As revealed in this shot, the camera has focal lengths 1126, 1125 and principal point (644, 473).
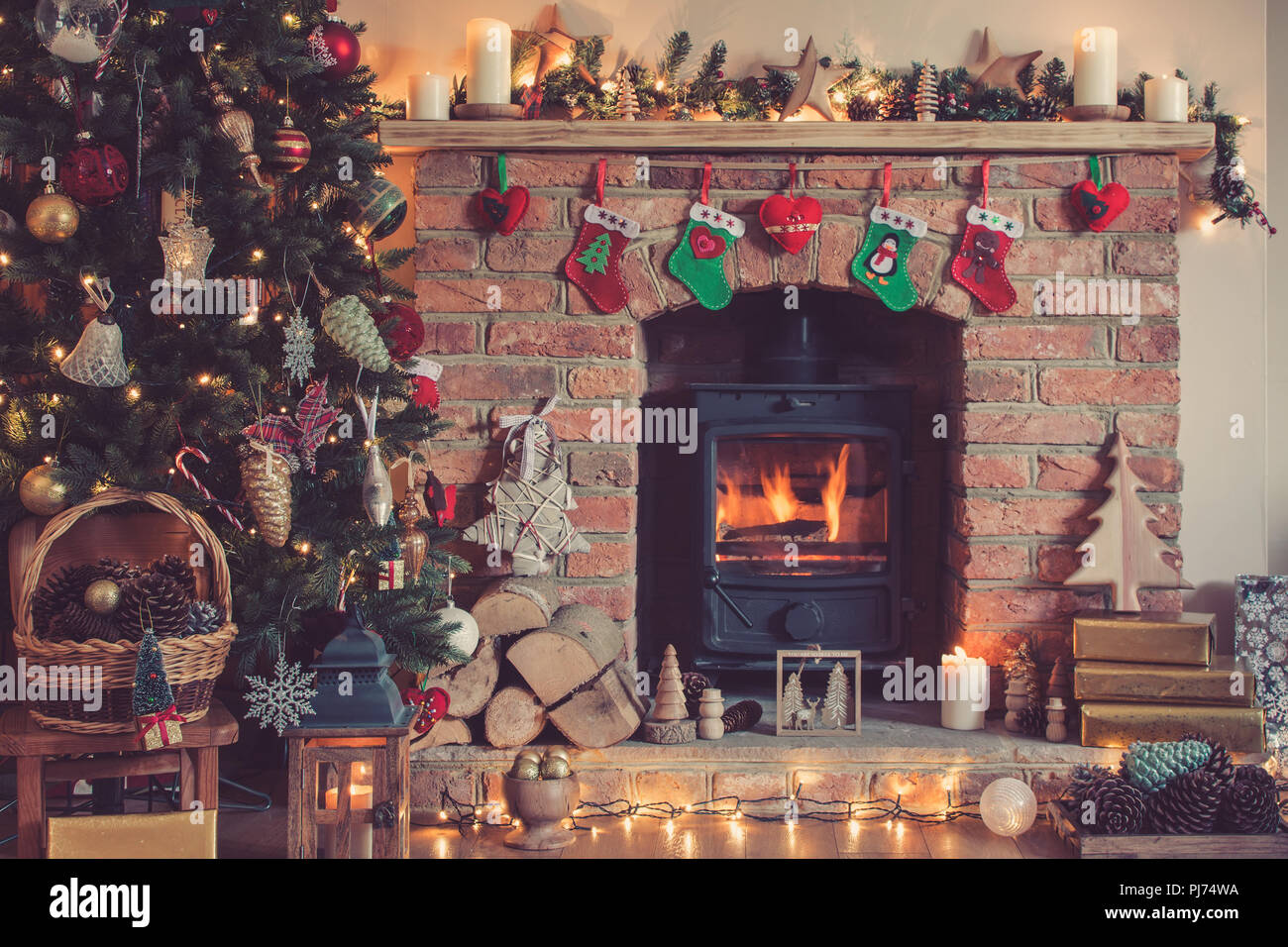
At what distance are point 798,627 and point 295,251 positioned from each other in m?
1.51

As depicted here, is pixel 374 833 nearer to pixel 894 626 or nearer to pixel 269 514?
pixel 269 514

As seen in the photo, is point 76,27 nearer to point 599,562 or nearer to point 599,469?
point 599,469

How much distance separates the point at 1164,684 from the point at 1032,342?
0.85 meters

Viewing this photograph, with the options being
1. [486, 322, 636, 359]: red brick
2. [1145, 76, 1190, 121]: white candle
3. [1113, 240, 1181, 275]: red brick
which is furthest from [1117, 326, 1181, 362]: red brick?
[486, 322, 636, 359]: red brick

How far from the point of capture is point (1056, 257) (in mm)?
2701

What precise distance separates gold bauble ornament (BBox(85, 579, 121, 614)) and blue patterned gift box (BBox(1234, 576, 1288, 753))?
2.56m

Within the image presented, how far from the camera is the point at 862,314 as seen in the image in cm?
312

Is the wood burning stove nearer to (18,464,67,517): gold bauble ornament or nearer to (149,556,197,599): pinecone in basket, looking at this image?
(149,556,197,599): pinecone in basket

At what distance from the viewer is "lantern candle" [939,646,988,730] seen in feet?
8.71

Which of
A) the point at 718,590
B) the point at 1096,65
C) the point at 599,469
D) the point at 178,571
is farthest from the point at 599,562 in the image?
the point at 1096,65

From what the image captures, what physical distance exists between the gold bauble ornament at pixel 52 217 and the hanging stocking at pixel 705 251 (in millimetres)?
1292

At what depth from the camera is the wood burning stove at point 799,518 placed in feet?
9.41
